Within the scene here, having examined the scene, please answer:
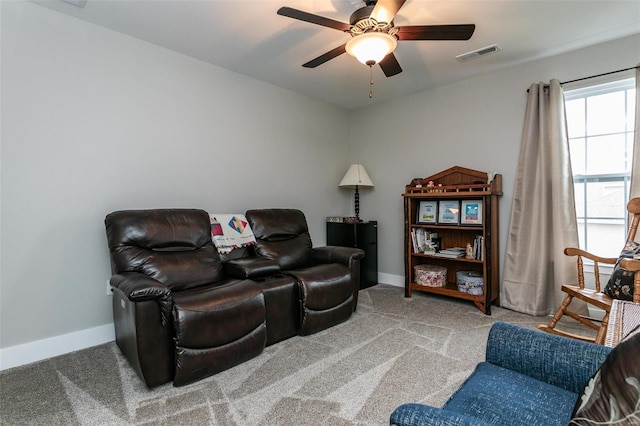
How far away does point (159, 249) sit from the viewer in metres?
2.39

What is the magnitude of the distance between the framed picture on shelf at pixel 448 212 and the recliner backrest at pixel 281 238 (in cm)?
154

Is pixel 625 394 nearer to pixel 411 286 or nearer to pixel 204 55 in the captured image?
pixel 411 286

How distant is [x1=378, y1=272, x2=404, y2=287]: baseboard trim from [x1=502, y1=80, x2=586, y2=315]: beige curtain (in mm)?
1241

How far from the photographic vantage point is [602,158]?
2.91 metres

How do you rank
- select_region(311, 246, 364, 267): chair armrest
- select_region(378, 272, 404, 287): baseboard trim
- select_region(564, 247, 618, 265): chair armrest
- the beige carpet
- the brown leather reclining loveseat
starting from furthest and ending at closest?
select_region(378, 272, 404, 287): baseboard trim
select_region(311, 246, 364, 267): chair armrest
select_region(564, 247, 618, 265): chair armrest
the brown leather reclining loveseat
the beige carpet

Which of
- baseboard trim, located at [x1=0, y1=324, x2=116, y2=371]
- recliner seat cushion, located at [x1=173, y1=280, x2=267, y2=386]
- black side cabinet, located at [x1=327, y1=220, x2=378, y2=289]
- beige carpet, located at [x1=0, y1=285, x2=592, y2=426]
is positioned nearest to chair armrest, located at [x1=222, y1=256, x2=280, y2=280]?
recliner seat cushion, located at [x1=173, y1=280, x2=267, y2=386]

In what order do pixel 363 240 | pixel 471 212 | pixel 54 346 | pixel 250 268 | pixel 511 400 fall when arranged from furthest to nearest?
pixel 363 240
pixel 471 212
pixel 250 268
pixel 54 346
pixel 511 400

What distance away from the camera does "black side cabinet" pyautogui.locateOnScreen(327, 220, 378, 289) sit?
403 cm

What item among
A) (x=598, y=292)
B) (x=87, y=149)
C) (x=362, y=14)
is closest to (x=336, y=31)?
(x=362, y=14)

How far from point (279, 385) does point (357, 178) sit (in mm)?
2830

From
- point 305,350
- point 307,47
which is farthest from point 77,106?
point 305,350

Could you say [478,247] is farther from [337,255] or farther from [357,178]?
[357,178]

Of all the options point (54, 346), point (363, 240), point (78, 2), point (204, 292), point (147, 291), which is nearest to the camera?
point (147, 291)

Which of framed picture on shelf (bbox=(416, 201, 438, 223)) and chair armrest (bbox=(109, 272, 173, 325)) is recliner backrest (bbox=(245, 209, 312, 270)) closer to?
chair armrest (bbox=(109, 272, 173, 325))
